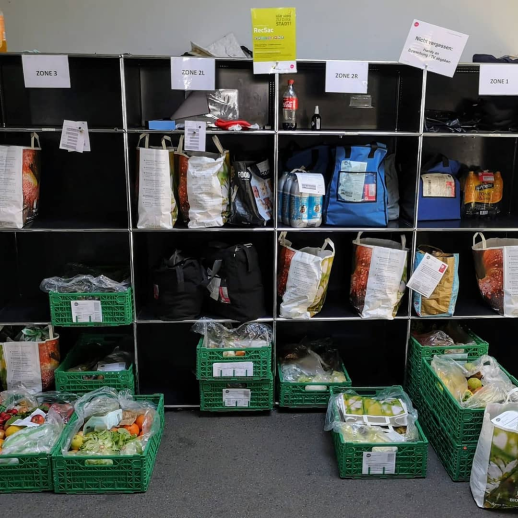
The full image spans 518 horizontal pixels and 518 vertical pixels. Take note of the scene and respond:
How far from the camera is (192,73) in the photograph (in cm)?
261

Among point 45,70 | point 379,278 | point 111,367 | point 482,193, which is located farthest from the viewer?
point 482,193

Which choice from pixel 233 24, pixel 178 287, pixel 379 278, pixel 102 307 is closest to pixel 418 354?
pixel 379 278

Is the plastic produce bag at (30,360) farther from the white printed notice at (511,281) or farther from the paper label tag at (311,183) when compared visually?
the white printed notice at (511,281)

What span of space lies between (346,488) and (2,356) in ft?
5.92

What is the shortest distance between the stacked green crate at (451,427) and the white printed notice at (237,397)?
2.89ft

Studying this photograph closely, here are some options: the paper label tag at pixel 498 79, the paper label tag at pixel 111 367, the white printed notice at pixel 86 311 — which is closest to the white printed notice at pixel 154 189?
the white printed notice at pixel 86 311

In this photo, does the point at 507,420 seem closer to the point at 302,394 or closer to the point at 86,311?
the point at 302,394

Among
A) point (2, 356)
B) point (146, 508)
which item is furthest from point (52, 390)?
point (146, 508)

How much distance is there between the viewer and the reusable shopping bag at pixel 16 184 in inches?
101

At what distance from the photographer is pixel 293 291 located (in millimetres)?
2773

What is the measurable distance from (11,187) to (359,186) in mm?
1665

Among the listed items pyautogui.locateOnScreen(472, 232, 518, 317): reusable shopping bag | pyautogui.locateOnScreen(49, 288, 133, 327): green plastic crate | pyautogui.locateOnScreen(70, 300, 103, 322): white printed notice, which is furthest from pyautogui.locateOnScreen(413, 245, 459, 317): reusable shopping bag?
pyautogui.locateOnScreen(70, 300, 103, 322): white printed notice

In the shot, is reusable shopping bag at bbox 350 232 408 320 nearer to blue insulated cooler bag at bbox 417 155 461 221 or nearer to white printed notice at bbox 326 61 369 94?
blue insulated cooler bag at bbox 417 155 461 221

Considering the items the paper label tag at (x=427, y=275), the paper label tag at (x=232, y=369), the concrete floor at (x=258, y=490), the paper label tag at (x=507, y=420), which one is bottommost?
the concrete floor at (x=258, y=490)
